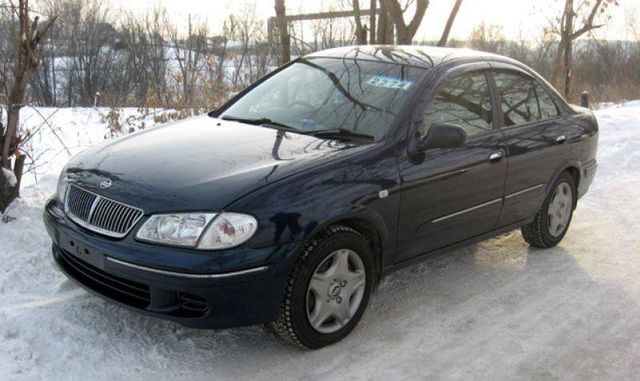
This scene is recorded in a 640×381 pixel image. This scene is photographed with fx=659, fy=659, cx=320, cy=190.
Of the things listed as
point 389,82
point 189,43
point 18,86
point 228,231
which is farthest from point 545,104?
point 189,43

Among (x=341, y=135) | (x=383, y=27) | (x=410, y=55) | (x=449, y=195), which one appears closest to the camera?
(x=341, y=135)

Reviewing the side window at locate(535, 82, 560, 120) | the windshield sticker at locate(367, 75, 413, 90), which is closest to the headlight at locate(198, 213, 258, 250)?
the windshield sticker at locate(367, 75, 413, 90)

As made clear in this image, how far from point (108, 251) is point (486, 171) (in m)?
2.59

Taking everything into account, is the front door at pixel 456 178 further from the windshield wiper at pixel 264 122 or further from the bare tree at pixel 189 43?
the bare tree at pixel 189 43

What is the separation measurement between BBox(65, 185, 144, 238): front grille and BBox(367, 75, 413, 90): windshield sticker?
1902 mm

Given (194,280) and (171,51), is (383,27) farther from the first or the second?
(171,51)

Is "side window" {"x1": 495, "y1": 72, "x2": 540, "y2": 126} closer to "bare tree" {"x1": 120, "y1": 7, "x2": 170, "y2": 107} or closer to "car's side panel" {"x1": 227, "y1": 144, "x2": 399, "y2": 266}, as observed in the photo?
"car's side panel" {"x1": 227, "y1": 144, "x2": 399, "y2": 266}

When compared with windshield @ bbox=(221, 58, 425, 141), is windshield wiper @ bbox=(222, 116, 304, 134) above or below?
below

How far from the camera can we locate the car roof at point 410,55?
4.65m

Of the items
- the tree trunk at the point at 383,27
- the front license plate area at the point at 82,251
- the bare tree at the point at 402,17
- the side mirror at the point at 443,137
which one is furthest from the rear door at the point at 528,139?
the tree trunk at the point at 383,27

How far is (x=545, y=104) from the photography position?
5.45 m

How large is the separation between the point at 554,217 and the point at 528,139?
954 mm

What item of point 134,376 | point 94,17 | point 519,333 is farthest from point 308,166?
point 94,17

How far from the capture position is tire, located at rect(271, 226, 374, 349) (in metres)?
3.52
